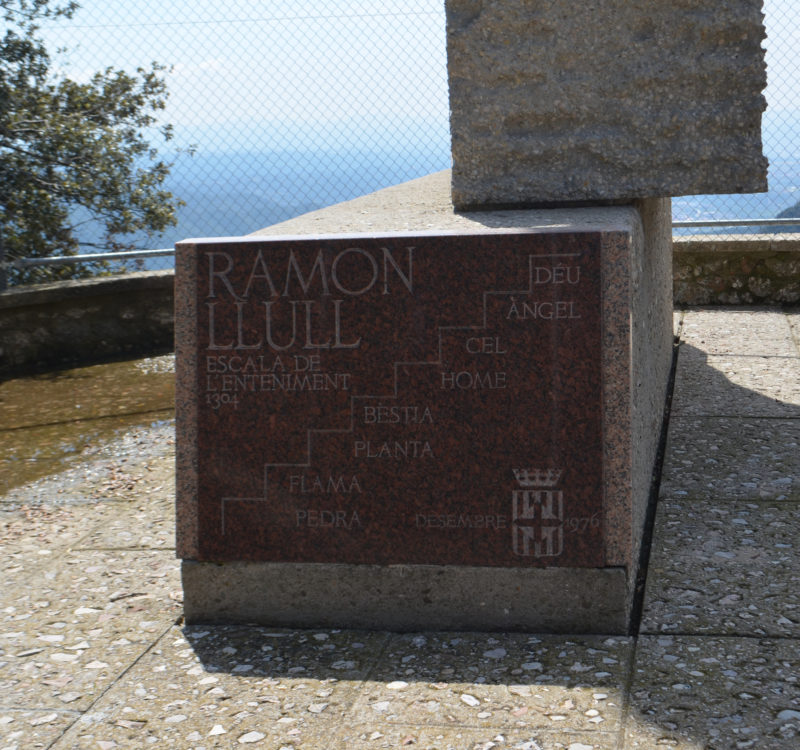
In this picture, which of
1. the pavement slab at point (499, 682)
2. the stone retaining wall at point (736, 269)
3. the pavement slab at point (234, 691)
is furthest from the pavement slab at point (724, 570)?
the stone retaining wall at point (736, 269)

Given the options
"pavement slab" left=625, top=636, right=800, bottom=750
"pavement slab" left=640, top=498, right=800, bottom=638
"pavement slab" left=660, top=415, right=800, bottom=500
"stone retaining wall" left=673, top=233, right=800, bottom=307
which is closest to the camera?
Result: "pavement slab" left=625, top=636, right=800, bottom=750

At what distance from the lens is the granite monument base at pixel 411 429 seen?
113 inches

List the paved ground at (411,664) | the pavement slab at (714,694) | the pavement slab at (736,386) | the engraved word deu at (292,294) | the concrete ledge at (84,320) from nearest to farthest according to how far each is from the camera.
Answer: the pavement slab at (714,694)
the paved ground at (411,664)
the engraved word deu at (292,294)
the pavement slab at (736,386)
the concrete ledge at (84,320)

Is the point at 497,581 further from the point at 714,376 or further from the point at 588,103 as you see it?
the point at 714,376

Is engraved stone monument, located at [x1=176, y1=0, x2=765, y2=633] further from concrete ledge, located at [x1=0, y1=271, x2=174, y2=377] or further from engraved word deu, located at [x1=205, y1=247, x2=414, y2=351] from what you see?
concrete ledge, located at [x1=0, y1=271, x2=174, y2=377]

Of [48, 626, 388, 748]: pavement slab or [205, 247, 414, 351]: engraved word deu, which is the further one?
[205, 247, 414, 351]: engraved word deu

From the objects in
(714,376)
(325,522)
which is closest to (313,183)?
(714,376)

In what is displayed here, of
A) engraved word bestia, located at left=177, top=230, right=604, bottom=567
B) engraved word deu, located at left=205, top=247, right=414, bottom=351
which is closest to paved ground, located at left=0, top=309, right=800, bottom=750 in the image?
engraved word bestia, located at left=177, top=230, right=604, bottom=567

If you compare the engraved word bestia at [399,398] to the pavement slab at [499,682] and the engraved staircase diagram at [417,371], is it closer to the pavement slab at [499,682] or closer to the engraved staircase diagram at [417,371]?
the engraved staircase diagram at [417,371]

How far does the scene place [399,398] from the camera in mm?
2957

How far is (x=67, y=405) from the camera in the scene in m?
5.82

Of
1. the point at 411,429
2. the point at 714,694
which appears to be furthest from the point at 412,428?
the point at 714,694

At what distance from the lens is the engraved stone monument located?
2863 millimetres

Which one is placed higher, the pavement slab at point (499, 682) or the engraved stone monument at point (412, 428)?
the engraved stone monument at point (412, 428)
